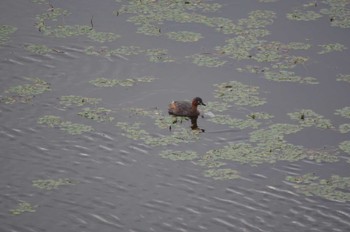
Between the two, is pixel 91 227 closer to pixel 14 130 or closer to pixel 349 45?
pixel 14 130

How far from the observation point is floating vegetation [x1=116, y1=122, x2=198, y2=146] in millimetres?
12345

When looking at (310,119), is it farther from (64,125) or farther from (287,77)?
(64,125)

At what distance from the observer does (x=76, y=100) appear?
1341cm

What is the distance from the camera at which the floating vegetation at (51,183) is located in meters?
11.2

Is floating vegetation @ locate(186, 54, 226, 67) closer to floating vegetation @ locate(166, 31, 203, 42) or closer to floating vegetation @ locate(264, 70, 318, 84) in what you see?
floating vegetation @ locate(166, 31, 203, 42)

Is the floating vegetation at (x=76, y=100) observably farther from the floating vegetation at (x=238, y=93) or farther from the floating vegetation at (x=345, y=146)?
the floating vegetation at (x=345, y=146)

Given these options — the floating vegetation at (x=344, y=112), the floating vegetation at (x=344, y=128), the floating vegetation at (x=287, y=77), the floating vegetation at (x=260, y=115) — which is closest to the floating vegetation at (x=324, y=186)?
the floating vegetation at (x=344, y=128)

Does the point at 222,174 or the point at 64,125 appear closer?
the point at 222,174

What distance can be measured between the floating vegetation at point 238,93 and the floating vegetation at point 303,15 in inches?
123

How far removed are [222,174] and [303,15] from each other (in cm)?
608

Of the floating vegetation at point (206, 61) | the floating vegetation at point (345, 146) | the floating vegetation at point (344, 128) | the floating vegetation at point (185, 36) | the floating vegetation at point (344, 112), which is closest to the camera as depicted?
the floating vegetation at point (345, 146)

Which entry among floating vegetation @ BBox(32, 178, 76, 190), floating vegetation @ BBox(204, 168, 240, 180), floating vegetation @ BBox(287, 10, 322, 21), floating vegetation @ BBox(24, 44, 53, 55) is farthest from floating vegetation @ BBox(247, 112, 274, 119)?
floating vegetation @ BBox(24, 44, 53, 55)

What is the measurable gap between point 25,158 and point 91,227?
207 cm

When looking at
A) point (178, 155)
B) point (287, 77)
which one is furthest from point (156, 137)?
point (287, 77)
